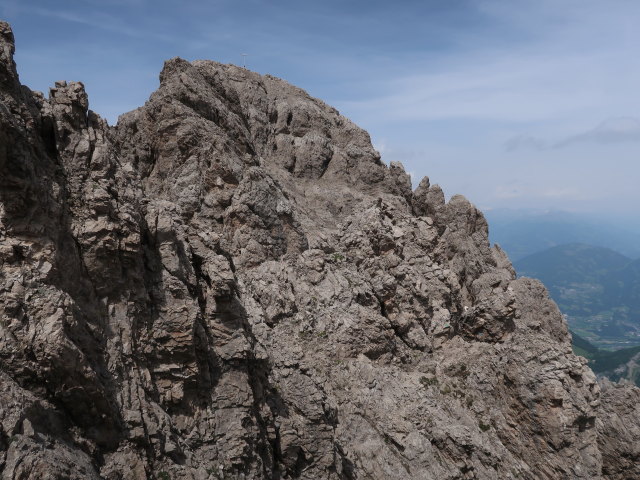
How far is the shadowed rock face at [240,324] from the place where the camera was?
639 inches

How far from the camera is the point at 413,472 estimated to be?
28.0m

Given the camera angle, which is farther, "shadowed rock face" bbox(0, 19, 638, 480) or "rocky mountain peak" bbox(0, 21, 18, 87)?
"rocky mountain peak" bbox(0, 21, 18, 87)

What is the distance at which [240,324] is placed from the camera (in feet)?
82.3

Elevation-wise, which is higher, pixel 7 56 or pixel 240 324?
pixel 7 56

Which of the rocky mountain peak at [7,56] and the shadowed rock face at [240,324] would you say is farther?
the rocky mountain peak at [7,56]

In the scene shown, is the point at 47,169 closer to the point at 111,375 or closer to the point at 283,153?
the point at 111,375

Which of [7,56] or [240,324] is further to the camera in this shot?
[240,324]

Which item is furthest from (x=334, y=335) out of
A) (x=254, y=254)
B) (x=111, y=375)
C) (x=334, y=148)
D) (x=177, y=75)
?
(x=334, y=148)

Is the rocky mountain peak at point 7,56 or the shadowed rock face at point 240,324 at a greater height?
the rocky mountain peak at point 7,56

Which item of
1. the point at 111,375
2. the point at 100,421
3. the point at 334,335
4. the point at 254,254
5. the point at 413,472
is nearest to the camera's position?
the point at 100,421

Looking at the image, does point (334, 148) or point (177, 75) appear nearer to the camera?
point (177, 75)

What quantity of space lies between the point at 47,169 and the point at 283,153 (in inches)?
1439

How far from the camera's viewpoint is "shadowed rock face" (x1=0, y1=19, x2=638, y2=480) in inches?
639

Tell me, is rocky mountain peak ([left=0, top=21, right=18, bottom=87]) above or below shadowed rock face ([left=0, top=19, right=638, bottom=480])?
above
